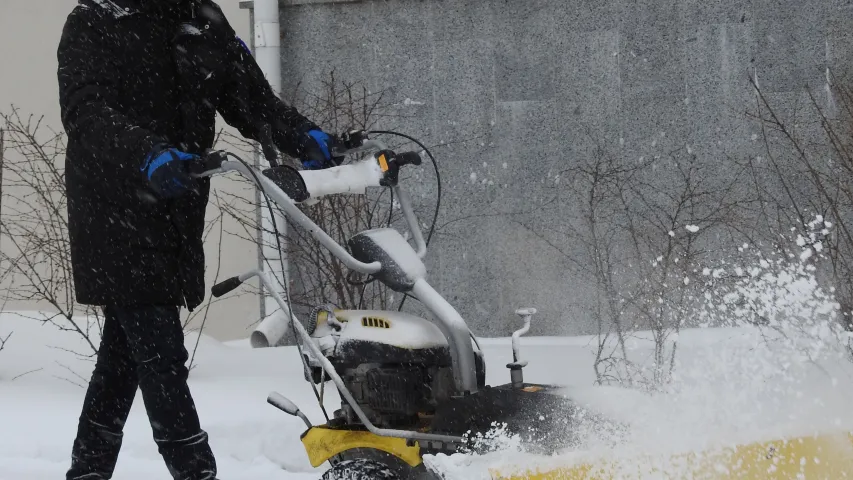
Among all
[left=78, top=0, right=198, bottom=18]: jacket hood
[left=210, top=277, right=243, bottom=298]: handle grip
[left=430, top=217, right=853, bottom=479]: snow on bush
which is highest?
[left=78, top=0, right=198, bottom=18]: jacket hood

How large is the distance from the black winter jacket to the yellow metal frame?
567mm

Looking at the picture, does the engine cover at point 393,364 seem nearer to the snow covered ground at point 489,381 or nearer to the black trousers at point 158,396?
the snow covered ground at point 489,381

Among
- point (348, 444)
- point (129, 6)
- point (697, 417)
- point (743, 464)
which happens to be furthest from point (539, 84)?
point (743, 464)

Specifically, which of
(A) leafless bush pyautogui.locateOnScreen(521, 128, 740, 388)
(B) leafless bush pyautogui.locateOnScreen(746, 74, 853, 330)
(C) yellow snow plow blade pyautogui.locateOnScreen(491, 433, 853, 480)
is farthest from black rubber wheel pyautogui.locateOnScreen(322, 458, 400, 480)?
(B) leafless bush pyautogui.locateOnScreen(746, 74, 853, 330)

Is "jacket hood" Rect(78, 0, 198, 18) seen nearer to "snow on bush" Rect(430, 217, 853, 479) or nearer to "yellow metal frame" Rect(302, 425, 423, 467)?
"yellow metal frame" Rect(302, 425, 423, 467)

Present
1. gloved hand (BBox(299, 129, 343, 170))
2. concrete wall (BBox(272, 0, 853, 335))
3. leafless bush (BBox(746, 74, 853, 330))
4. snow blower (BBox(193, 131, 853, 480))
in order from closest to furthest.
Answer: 1. snow blower (BBox(193, 131, 853, 480))
2. gloved hand (BBox(299, 129, 343, 170))
3. leafless bush (BBox(746, 74, 853, 330))
4. concrete wall (BBox(272, 0, 853, 335))

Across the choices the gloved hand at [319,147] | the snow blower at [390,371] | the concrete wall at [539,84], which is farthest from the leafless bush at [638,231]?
the snow blower at [390,371]

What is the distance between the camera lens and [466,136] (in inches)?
227

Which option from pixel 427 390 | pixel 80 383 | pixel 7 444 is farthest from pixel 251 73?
pixel 80 383

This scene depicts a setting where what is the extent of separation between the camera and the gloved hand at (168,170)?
2.23 metres

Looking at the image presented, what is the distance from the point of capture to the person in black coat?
2582mm

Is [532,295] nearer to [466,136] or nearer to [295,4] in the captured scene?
[466,136]

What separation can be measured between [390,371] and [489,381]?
1.95 m

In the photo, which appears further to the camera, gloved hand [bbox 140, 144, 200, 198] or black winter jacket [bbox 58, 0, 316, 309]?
black winter jacket [bbox 58, 0, 316, 309]
